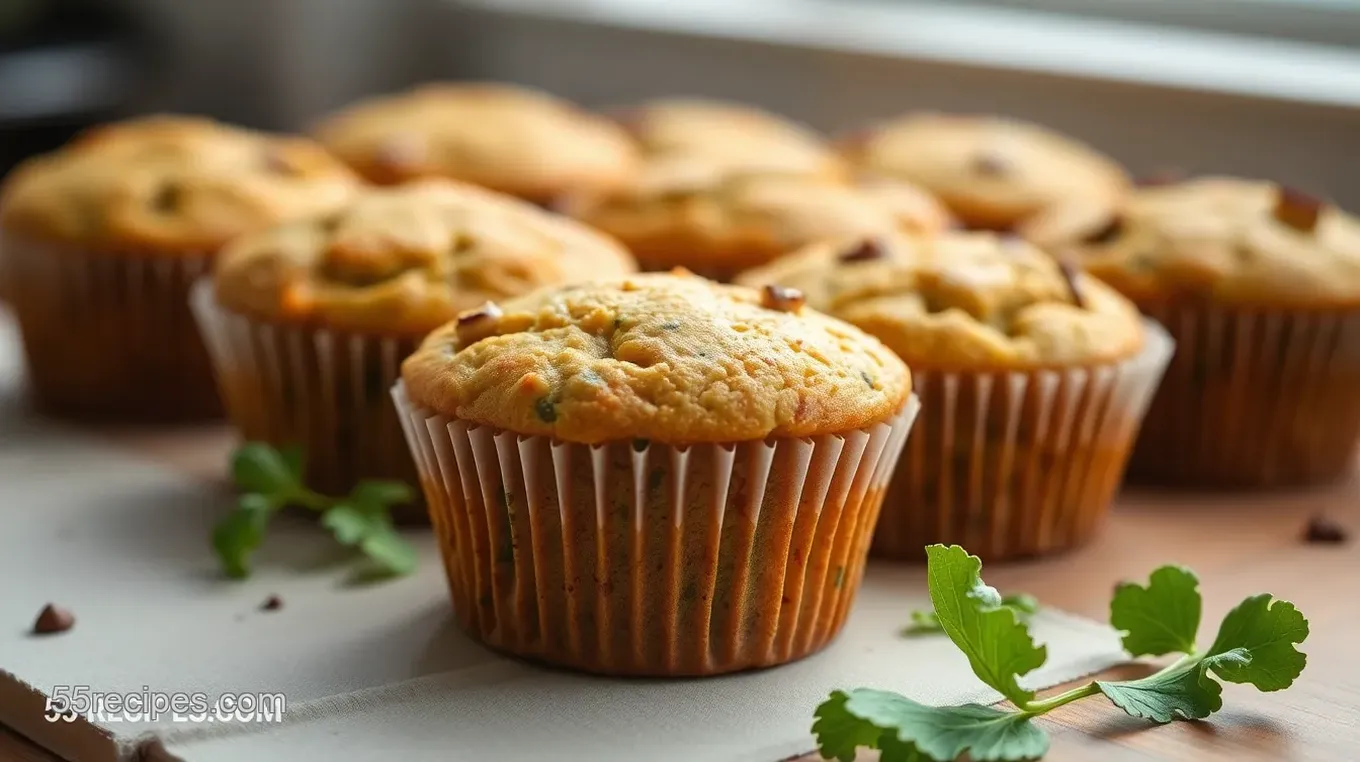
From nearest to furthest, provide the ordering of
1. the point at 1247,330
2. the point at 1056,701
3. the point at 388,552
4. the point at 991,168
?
the point at 1056,701 → the point at 388,552 → the point at 1247,330 → the point at 991,168

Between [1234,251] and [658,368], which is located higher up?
[658,368]

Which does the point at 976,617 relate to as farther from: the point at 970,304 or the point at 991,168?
the point at 991,168

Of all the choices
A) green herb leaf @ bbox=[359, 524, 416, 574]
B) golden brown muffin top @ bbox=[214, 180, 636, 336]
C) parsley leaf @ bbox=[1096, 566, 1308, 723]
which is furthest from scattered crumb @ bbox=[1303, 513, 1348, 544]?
green herb leaf @ bbox=[359, 524, 416, 574]

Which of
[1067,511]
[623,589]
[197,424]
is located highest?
[623,589]

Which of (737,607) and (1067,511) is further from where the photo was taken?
(1067,511)

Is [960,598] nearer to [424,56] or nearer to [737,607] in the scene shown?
[737,607]

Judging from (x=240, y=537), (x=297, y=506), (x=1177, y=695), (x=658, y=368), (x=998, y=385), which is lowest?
(x=297, y=506)

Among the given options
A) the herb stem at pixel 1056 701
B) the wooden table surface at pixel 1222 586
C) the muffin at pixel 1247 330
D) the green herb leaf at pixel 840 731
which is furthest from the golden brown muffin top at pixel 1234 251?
the green herb leaf at pixel 840 731

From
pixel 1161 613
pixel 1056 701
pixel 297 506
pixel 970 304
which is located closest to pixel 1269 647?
pixel 1161 613

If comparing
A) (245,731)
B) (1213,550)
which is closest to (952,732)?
(245,731)
